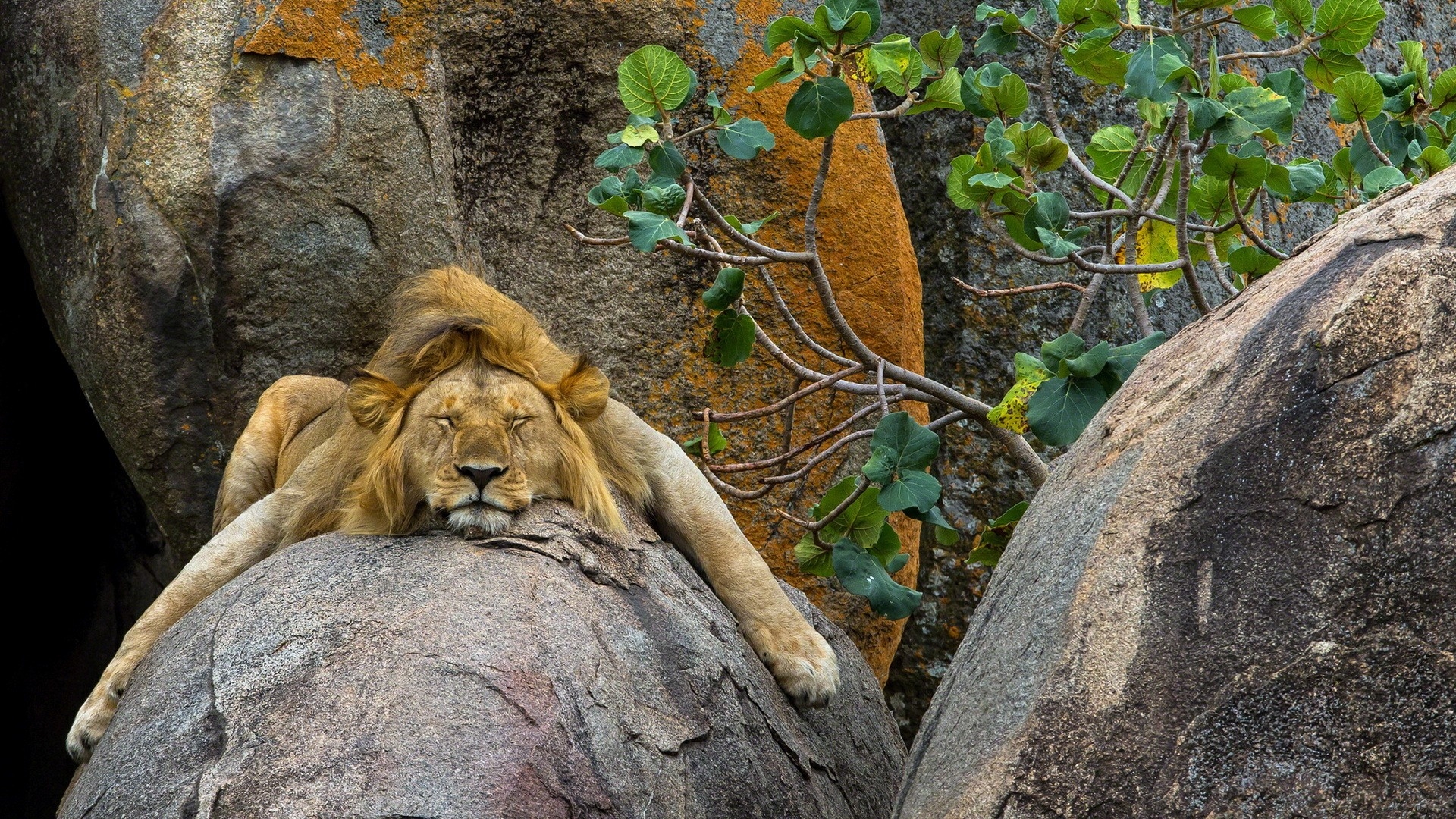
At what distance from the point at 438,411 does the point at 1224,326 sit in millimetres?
1910

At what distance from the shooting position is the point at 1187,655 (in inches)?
90.2

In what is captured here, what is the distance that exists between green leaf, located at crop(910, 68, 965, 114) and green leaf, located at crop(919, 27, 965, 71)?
0.02 meters

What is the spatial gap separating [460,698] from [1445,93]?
125 inches

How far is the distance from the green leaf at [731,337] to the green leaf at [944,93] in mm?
869

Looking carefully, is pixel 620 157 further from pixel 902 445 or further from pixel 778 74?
pixel 902 445

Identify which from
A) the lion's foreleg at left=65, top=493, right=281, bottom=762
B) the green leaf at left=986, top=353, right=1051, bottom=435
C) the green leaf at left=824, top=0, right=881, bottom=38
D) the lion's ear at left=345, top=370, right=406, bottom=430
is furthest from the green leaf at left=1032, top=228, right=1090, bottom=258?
the lion's foreleg at left=65, top=493, right=281, bottom=762

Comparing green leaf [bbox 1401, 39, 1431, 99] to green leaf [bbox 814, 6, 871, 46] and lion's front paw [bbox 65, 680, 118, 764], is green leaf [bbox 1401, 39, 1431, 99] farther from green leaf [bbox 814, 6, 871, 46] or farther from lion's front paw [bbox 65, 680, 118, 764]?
lion's front paw [bbox 65, 680, 118, 764]

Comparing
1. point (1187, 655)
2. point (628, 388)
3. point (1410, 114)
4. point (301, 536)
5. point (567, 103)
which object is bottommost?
point (1410, 114)

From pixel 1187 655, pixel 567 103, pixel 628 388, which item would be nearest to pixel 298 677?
pixel 1187 655

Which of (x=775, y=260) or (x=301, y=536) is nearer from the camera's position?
(x=301, y=536)

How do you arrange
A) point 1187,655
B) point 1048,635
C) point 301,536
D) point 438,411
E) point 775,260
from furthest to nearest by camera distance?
point 775,260 < point 301,536 < point 438,411 < point 1048,635 < point 1187,655

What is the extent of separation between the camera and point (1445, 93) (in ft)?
13.0

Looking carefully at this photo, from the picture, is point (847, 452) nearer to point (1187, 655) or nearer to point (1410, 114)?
point (1410, 114)

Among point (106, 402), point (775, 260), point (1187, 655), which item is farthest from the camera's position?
point (106, 402)
